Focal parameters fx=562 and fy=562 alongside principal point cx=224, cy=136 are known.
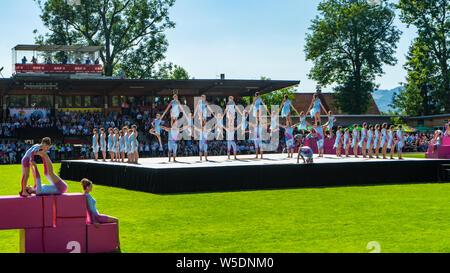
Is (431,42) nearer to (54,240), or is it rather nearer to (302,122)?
(302,122)

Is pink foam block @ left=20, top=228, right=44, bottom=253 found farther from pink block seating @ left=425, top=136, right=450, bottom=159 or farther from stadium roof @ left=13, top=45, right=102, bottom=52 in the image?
stadium roof @ left=13, top=45, right=102, bottom=52

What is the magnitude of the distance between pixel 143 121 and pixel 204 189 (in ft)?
102

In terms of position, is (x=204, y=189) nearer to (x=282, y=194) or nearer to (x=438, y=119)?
(x=282, y=194)

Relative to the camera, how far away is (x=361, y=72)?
2477 inches

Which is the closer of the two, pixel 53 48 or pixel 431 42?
pixel 53 48

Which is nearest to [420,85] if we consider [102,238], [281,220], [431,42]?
[431,42]

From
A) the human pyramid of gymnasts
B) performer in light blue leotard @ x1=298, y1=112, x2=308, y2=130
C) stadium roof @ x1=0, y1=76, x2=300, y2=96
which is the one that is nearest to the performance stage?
the human pyramid of gymnasts

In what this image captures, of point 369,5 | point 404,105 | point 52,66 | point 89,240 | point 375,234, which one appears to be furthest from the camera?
point 404,105

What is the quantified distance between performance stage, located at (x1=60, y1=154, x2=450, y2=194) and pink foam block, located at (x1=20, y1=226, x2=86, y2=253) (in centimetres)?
862

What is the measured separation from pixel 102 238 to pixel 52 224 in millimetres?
793

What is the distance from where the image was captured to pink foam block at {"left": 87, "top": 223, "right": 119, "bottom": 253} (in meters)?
8.60

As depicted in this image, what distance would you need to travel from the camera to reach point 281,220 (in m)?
11.8

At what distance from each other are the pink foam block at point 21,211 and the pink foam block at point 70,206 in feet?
0.57
